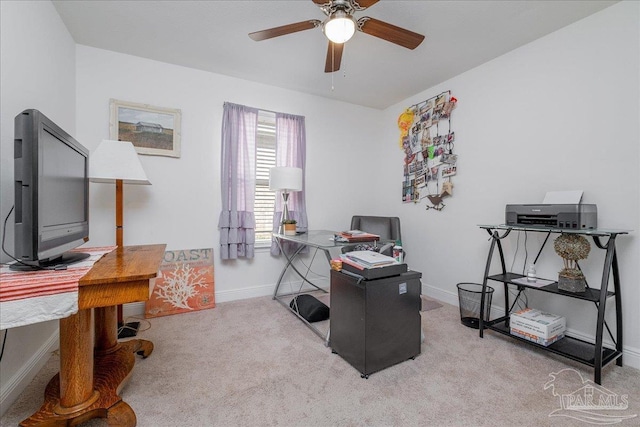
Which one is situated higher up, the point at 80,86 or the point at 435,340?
the point at 80,86

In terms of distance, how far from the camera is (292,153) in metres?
3.27

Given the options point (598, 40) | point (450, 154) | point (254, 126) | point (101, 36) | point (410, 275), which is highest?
point (101, 36)

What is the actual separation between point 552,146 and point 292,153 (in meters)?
2.42

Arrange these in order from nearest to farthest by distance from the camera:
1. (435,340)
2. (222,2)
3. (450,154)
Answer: (222,2), (435,340), (450,154)

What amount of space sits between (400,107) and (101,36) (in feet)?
10.3

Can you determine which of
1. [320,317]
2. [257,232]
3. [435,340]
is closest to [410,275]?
[435,340]

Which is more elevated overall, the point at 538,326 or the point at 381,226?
the point at 381,226

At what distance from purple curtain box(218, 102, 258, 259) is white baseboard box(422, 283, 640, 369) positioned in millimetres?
2099

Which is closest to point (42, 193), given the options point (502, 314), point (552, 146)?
point (552, 146)

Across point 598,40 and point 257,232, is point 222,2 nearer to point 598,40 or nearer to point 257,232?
point 257,232

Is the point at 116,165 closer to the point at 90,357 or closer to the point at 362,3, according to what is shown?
the point at 90,357

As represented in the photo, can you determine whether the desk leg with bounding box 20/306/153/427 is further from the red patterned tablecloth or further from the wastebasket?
the wastebasket

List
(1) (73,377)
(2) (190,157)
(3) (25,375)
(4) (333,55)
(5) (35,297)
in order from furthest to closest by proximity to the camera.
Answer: (2) (190,157) → (4) (333,55) → (3) (25,375) → (1) (73,377) → (5) (35,297)

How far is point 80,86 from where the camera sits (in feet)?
7.93
